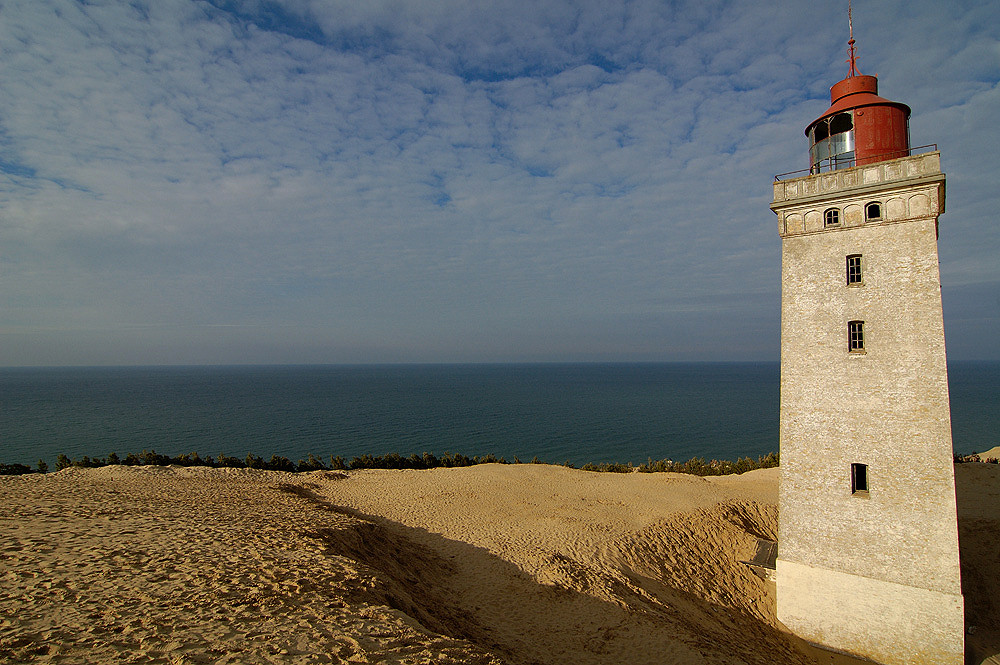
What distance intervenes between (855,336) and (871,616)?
257 inches

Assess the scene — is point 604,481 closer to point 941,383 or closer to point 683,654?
point 683,654

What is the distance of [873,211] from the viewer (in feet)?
37.2

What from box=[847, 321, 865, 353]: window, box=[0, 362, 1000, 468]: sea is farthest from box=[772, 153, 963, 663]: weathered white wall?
→ box=[0, 362, 1000, 468]: sea

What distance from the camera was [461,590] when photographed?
40.4ft

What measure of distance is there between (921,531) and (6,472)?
33841 mm

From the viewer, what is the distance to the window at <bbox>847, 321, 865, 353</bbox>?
11.3 m

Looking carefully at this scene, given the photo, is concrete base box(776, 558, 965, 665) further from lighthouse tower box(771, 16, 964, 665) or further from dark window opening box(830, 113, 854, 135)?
dark window opening box(830, 113, 854, 135)

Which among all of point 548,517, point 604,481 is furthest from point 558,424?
point 548,517

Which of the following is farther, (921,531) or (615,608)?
(615,608)

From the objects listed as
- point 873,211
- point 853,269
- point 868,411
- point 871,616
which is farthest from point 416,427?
point 873,211

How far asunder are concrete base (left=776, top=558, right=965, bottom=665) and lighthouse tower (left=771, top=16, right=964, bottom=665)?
0.03 metres

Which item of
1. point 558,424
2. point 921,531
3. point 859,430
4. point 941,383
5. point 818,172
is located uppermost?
point 818,172

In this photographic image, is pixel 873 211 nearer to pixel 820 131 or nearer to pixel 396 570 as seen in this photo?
pixel 820 131

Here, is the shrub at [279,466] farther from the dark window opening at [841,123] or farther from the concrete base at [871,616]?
the dark window opening at [841,123]
